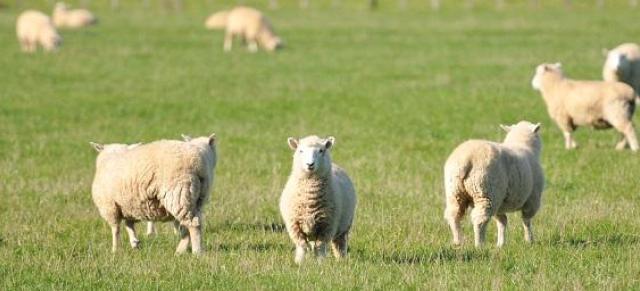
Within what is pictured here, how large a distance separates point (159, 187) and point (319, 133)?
375 inches

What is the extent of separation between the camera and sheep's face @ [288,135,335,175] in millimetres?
9062

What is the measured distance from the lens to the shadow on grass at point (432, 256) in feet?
30.8

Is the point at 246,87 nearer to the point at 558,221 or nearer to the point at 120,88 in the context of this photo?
the point at 120,88

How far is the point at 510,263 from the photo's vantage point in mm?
9195

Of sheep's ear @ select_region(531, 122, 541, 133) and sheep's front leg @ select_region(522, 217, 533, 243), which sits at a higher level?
sheep's ear @ select_region(531, 122, 541, 133)

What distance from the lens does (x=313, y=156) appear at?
9070 mm

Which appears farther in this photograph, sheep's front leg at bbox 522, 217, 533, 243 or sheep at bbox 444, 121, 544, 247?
sheep's front leg at bbox 522, 217, 533, 243

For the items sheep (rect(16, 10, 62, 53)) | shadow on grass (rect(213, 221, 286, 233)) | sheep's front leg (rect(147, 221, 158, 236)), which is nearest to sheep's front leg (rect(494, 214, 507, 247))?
shadow on grass (rect(213, 221, 286, 233))

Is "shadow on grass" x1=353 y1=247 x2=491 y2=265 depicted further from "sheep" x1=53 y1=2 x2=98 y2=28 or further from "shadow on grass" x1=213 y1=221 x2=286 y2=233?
"sheep" x1=53 y1=2 x2=98 y2=28

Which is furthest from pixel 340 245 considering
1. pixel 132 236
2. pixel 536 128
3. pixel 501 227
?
pixel 536 128

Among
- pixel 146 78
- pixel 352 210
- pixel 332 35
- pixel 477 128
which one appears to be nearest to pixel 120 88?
pixel 146 78

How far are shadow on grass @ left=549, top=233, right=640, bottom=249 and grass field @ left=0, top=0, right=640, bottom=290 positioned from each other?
0.03 meters

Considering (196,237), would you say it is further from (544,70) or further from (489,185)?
(544,70)

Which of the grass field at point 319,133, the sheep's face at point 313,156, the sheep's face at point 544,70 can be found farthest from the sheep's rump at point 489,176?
the sheep's face at point 544,70
